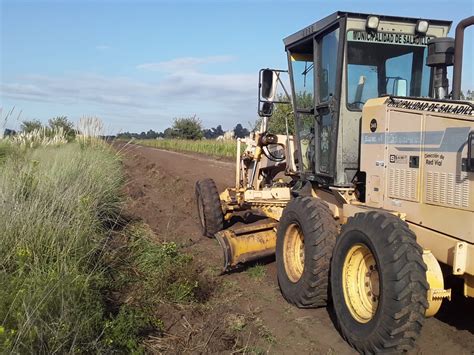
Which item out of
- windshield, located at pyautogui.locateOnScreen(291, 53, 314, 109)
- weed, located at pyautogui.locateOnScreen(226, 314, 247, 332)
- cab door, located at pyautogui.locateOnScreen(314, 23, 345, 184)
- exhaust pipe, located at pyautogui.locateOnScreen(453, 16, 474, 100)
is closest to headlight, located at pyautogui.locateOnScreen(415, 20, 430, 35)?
cab door, located at pyautogui.locateOnScreen(314, 23, 345, 184)

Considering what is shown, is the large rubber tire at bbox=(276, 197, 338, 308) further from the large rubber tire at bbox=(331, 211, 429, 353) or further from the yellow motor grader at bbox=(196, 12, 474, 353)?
the large rubber tire at bbox=(331, 211, 429, 353)

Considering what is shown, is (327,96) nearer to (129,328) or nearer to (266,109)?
(266,109)

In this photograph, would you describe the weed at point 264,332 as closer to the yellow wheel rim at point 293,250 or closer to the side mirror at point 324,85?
the yellow wheel rim at point 293,250

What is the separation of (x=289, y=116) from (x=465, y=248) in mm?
4476

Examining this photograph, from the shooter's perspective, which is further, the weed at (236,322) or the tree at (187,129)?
the tree at (187,129)

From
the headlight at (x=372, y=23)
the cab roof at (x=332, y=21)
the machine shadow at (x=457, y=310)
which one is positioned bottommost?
the machine shadow at (x=457, y=310)

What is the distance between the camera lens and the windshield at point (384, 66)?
5.32 m

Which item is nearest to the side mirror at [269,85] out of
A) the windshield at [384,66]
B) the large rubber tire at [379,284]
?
the windshield at [384,66]

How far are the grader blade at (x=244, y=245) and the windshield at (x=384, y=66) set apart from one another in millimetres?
2085

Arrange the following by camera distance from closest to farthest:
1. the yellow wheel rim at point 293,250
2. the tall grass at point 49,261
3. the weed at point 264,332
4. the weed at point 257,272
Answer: the tall grass at point 49,261 < the weed at point 264,332 < the yellow wheel rim at point 293,250 < the weed at point 257,272

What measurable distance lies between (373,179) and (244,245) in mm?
2040

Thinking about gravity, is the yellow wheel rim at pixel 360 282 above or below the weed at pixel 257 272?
above

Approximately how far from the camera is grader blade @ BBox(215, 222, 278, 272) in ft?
20.5

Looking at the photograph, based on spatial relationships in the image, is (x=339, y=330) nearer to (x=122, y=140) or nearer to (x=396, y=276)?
(x=396, y=276)
